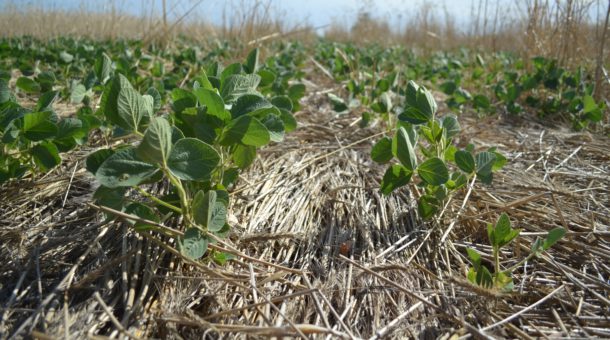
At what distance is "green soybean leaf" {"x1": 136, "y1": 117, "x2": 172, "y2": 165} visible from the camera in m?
0.72

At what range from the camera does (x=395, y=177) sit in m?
1.11

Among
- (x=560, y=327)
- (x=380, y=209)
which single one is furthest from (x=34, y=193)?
(x=560, y=327)

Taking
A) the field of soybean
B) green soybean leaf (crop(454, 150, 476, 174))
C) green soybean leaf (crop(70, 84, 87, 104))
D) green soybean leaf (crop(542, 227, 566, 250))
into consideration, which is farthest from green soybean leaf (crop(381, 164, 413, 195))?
green soybean leaf (crop(70, 84, 87, 104))

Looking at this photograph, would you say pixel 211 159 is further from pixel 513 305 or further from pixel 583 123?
pixel 583 123

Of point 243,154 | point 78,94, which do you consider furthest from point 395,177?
point 78,94

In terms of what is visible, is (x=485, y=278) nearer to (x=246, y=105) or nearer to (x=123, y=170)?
(x=246, y=105)

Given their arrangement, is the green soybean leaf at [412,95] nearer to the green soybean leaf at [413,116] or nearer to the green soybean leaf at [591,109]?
the green soybean leaf at [413,116]

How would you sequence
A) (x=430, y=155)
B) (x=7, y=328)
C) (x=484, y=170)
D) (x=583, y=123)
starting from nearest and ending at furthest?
(x=7, y=328) → (x=484, y=170) → (x=430, y=155) → (x=583, y=123)

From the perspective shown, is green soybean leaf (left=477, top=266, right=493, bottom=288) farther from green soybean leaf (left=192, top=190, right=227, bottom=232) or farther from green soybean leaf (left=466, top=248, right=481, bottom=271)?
green soybean leaf (left=192, top=190, right=227, bottom=232)

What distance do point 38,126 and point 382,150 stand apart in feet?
2.95

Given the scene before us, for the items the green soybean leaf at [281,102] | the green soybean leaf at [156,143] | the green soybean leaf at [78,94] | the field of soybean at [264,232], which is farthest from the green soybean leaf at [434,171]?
the green soybean leaf at [78,94]

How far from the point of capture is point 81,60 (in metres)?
2.87

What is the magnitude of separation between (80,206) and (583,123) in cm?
224

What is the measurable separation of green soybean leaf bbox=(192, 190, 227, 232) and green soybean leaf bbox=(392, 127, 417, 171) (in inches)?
17.9
